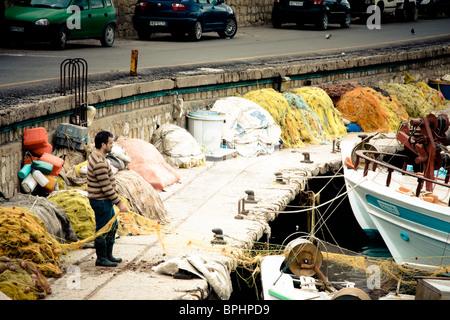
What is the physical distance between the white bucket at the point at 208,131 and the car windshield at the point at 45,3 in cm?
584

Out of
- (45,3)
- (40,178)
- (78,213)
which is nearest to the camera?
(78,213)

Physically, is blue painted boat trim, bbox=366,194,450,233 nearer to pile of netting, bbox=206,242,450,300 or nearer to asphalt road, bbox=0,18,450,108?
pile of netting, bbox=206,242,450,300

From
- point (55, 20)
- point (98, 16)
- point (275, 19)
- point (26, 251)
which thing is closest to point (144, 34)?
point (98, 16)

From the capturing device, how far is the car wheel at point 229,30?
24.8 metres

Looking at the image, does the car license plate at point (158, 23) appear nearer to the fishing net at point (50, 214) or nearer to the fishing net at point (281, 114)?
the fishing net at point (281, 114)

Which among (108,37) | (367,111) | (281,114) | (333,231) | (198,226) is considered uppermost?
(108,37)

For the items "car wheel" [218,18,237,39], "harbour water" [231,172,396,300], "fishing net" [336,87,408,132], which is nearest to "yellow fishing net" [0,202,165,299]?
"harbour water" [231,172,396,300]

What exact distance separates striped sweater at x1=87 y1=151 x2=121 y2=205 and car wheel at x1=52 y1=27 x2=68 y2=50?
11.4m

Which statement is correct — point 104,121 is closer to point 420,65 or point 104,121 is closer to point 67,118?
point 67,118

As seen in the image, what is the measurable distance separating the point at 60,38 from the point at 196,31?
5858 mm

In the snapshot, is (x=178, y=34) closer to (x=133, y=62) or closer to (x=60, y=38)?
(x=60, y=38)

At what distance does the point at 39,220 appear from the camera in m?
8.15

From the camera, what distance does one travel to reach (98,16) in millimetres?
19703

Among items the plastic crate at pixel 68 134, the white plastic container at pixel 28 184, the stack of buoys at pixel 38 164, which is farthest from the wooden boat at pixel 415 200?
the white plastic container at pixel 28 184
